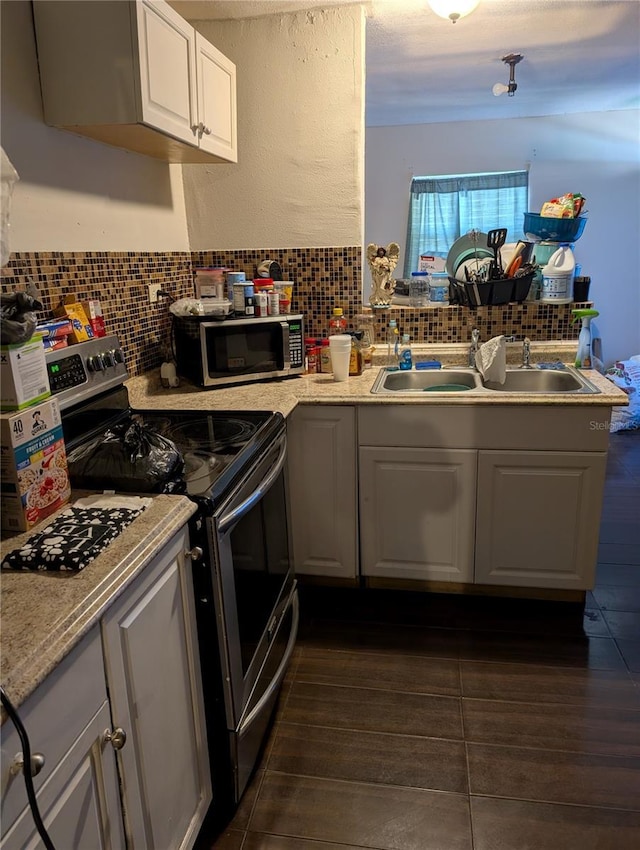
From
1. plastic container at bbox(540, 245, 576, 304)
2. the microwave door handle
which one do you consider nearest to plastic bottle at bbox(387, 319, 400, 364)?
the microwave door handle

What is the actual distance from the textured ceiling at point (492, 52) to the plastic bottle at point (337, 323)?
3.94 feet

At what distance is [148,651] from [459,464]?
1.40 metres

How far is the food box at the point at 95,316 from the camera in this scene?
6.02 feet

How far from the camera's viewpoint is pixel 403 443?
2254 mm

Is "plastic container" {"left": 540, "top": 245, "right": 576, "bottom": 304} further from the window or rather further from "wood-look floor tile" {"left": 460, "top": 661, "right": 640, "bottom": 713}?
the window

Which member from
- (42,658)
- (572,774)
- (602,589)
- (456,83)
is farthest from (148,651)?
(456,83)

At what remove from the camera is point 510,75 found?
360 cm

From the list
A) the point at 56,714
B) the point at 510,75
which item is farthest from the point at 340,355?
the point at 510,75

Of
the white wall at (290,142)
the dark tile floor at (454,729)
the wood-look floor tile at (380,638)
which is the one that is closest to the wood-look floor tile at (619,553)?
the dark tile floor at (454,729)

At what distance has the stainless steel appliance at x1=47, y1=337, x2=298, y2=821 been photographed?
4.48 feet

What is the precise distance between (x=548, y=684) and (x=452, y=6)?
244cm

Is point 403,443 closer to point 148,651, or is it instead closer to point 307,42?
point 148,651

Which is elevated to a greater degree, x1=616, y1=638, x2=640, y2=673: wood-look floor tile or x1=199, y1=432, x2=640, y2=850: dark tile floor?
x1=616, y1=638, x2=640, y2=673: wood-look floor tile

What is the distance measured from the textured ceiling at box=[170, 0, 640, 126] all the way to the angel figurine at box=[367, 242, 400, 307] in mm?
954
